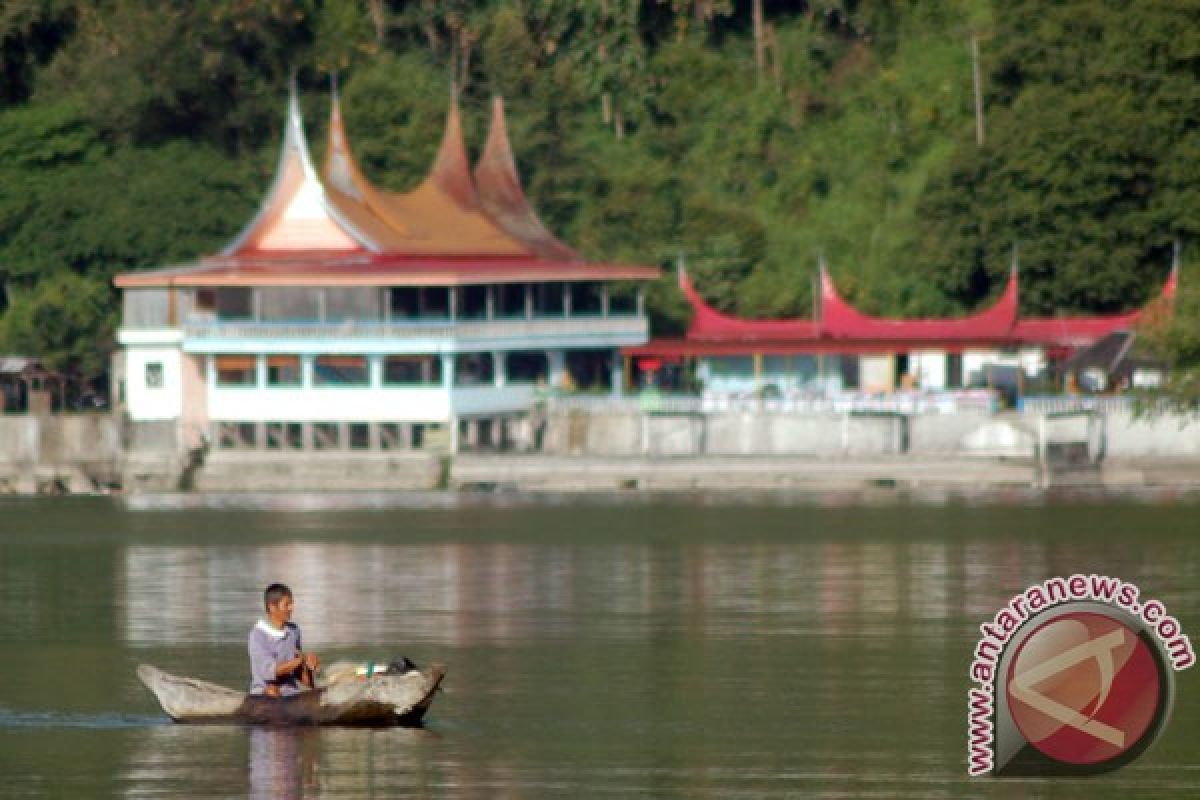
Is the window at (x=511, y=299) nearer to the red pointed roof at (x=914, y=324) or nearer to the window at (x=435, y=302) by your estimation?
the window at (x=435, y=302)

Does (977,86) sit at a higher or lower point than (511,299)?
higher

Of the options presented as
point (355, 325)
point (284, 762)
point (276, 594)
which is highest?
point (355, 325)

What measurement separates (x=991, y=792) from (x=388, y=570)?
2696 centimetres

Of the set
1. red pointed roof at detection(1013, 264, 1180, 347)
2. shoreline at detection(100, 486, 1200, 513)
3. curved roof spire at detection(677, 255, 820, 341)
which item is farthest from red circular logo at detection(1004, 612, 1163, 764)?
curved roof spire at detection(677, 255, 820, 341)

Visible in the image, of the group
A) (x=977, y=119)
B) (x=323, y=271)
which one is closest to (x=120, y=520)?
(x=323, y=271)

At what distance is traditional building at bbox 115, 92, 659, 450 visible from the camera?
76.2 meters

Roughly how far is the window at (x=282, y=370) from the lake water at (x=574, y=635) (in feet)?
21.7

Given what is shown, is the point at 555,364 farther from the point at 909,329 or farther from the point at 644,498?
the point at 644,498

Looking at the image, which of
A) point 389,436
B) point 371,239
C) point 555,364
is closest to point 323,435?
point 389,436

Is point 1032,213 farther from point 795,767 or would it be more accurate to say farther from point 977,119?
point 795,767

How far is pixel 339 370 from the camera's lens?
3041 inches

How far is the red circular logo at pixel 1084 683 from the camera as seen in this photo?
87.8 ft

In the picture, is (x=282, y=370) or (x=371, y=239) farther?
(x=371, y=239)

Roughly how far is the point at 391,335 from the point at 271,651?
1651 inches
